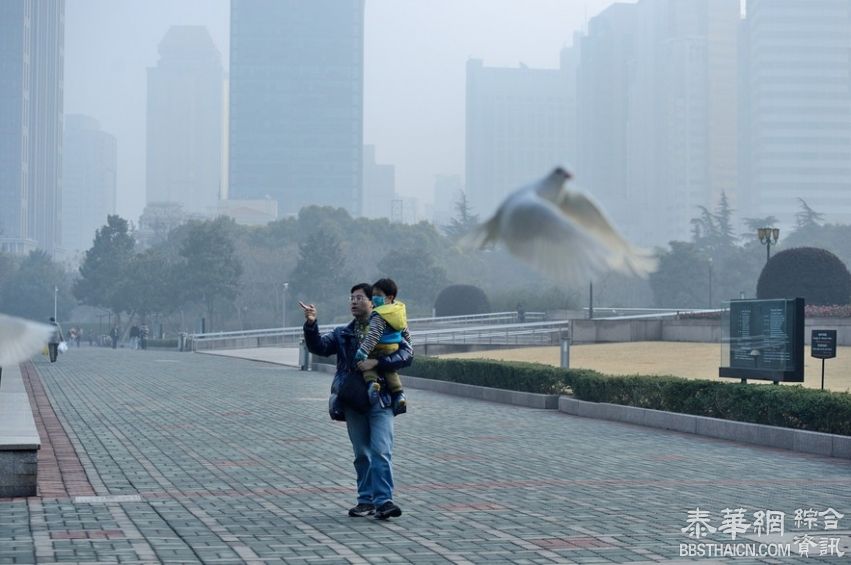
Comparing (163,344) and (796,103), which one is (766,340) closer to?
(163,344)

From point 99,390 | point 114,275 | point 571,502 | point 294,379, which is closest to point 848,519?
point 571,502

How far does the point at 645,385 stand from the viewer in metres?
19.0

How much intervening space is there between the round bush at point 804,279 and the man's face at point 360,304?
36.1m

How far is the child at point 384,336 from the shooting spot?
8.98 m

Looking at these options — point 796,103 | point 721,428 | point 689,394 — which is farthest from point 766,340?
point 796,103

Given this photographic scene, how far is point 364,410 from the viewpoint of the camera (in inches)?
357

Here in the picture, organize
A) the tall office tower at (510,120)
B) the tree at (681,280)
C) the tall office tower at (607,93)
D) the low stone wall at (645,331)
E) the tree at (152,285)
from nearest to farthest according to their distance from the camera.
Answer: the tall office tower at (607,93) → the tall office tower at (510,120) → the low stone wall at (645,331) → the tree at (681,280) → the tree at (152,285)

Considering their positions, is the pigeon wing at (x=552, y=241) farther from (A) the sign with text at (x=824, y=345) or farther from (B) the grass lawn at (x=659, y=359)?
(B) the grass lawn at (x=659, y=359)

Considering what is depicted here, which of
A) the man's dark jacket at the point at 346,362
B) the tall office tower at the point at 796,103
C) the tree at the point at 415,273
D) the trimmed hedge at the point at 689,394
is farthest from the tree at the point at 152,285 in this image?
the tall office tower at the point at 796,103

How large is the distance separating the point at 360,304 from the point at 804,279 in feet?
121

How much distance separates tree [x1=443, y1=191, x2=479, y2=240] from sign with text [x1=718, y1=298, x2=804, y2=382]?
15.7ft

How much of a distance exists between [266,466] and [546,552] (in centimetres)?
537

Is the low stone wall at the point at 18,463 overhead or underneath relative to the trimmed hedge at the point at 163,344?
overhead

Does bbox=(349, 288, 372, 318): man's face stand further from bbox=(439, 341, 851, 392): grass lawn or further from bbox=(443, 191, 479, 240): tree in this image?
bbox=(439, 341, 851, 392): grass lawn
